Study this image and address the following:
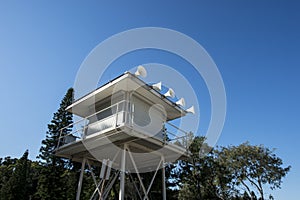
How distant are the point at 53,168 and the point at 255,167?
17.6 metres

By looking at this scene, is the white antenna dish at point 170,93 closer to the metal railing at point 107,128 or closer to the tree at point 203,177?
the metal railing at point 107,128

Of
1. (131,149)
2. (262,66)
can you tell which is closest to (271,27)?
(262,66)

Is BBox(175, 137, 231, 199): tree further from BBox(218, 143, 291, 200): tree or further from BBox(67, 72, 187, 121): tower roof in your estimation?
BBox(67, 72, 187, 121): tower roof

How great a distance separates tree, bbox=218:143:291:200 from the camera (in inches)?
802

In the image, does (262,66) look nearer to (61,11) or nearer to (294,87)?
(294,87)

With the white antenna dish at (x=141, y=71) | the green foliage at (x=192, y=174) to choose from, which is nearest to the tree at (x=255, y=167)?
the green foliage at (x=192, y=174)

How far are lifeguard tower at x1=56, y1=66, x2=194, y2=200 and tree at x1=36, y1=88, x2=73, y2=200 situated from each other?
8.60 meters

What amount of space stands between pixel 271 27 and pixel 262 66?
1.74 metres

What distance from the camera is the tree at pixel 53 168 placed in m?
18.9

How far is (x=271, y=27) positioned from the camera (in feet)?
32.6

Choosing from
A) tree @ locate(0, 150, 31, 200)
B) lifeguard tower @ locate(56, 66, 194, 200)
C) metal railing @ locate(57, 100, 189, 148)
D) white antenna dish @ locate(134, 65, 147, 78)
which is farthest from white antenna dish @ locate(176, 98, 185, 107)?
tree @ locate(0, 150, 31, 200)

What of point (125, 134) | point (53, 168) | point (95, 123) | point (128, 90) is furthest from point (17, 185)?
point (125, 134)

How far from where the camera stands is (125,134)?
8.34 metres

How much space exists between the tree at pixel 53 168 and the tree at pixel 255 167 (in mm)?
14370
